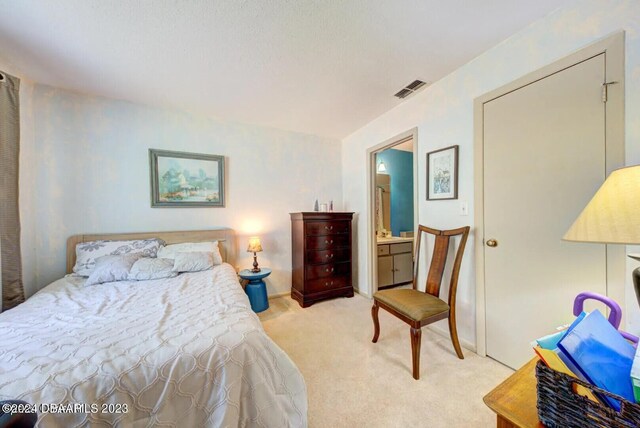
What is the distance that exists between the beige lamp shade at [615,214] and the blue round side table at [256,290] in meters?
2.69

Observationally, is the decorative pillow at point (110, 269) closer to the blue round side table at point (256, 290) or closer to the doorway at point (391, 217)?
the blue round side table at point (256, 290)

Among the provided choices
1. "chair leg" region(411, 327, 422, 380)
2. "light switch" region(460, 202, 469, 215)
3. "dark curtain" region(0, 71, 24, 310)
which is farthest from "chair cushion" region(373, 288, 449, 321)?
"dark curtain" region(0, 71, 24, 310)

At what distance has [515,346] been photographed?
1.73m

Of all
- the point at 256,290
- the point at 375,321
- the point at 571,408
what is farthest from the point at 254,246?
the point at 571,408

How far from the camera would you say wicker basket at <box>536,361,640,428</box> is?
484mm

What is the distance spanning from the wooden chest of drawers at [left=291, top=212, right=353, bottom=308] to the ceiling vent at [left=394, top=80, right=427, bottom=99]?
161 cm

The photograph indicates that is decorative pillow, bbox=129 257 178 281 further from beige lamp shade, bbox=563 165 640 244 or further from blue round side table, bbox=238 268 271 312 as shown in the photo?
beige lamp shade, bbox=563 165 640 244

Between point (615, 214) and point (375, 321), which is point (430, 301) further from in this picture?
point (615, 214)

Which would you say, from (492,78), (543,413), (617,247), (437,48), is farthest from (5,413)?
(492,78)

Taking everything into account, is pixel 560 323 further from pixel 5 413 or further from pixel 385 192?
pixel 385 192

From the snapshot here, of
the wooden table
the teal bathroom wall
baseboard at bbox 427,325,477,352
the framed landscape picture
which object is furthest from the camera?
the teal bathroom wall

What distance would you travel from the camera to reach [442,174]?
225 cm

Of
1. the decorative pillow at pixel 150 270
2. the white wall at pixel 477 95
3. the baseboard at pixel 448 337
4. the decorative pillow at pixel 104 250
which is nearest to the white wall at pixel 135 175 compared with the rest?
the decorative pillow at pixel 104 250

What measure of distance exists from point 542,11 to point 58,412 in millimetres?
3110
